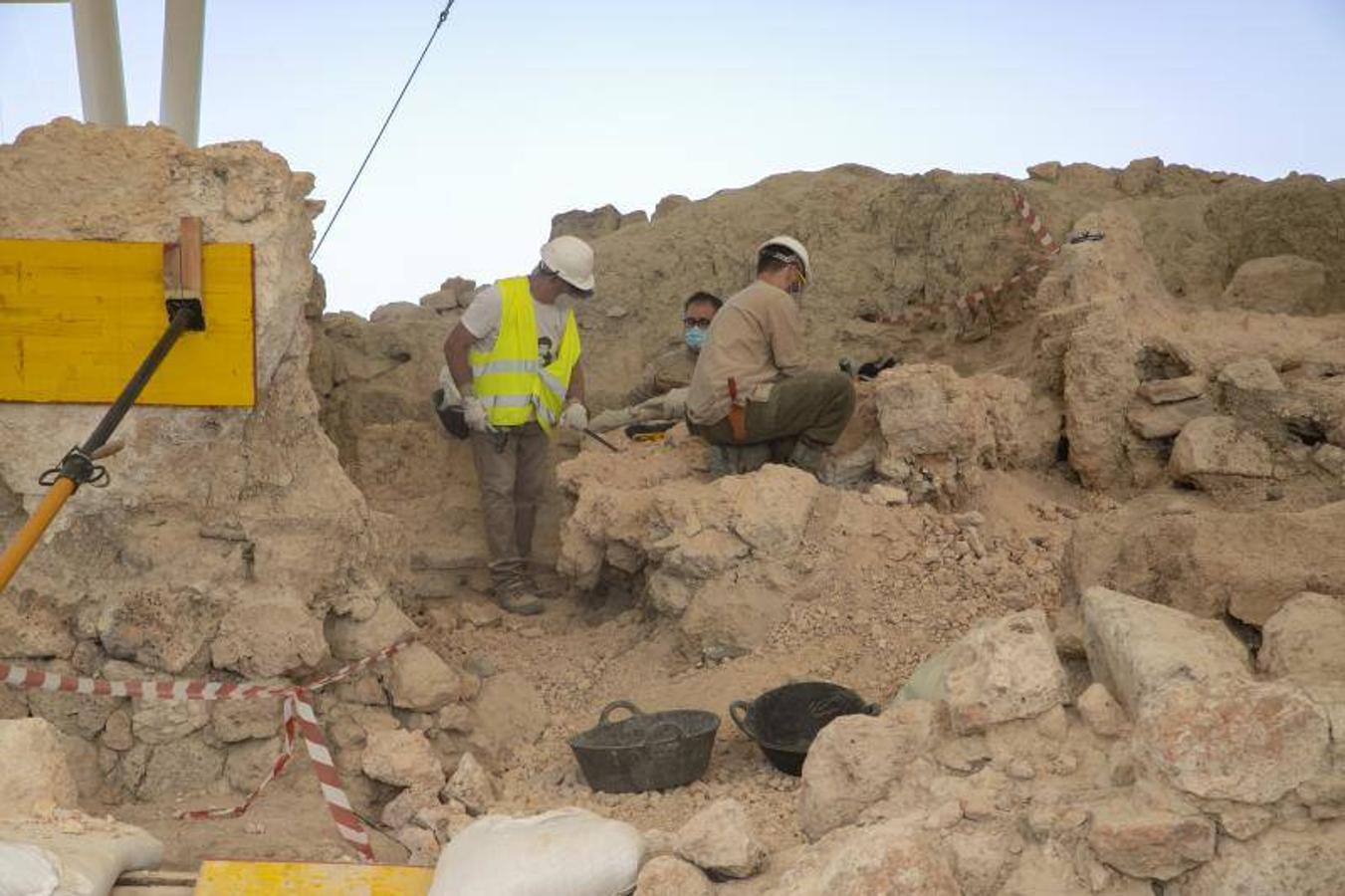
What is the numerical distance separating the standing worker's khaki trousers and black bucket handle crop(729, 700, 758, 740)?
2.46m

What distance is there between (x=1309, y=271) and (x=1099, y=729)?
6039 mm

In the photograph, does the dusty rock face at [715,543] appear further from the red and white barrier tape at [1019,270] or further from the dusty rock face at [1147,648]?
the red and white barrier tape at [1019,270]

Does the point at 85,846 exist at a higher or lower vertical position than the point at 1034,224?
lower

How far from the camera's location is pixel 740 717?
5.62 m

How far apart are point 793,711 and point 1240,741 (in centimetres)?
265

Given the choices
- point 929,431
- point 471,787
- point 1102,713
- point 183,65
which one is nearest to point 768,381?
point 929,431

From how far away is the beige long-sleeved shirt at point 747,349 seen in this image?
24.0 feet

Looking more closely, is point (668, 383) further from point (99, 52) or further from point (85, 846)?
point (85, 846)

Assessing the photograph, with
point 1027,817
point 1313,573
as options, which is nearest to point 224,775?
point 1027,817

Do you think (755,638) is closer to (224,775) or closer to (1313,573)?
(224,775)

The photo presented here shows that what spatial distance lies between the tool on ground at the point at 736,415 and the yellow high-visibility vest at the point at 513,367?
1.03 metres

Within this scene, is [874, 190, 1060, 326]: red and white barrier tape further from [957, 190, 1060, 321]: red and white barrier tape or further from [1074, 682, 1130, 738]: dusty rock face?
[1074, 682, 1130, 738]: dusty rock face

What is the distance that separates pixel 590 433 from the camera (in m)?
8.18

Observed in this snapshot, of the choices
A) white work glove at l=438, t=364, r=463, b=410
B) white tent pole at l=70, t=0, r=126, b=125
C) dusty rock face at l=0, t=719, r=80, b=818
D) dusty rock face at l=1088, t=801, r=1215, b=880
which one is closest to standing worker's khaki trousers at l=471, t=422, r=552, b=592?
white work glove at l=438, t=364, r=463, b=410
